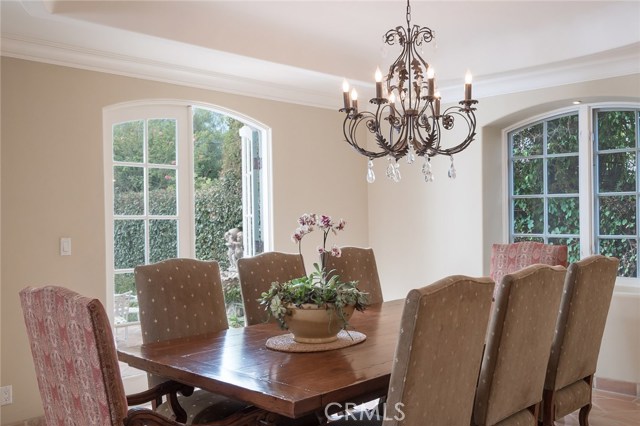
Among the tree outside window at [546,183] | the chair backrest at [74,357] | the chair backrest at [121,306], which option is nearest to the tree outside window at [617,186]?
the tree outside window at [546,183]

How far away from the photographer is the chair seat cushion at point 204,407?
8.19ft

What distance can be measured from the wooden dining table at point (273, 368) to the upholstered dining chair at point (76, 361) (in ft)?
0.65

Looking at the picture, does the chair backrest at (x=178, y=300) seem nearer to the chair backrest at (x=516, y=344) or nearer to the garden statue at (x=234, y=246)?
the chair backrest at (x=516, y=344)

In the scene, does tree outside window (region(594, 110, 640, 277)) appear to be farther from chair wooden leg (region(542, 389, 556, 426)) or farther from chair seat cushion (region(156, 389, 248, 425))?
chair seat cushion (region(156, 389, 248, 425))

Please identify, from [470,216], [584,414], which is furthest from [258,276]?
[470,216]

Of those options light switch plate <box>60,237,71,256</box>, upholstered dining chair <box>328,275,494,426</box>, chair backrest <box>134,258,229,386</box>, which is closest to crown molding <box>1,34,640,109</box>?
light switch plate <box>60,237,71,256</box>

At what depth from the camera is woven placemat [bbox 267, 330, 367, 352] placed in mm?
2498

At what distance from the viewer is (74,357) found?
1.82m

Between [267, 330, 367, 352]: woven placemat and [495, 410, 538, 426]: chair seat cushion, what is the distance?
0.66 meters

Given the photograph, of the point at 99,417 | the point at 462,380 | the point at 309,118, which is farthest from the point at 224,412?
the point at 309,118

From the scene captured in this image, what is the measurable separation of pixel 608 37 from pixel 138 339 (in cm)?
382

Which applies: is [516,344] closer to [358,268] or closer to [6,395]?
[358,268]

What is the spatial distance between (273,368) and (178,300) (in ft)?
3.11

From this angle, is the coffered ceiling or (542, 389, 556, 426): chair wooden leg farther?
the coffered ceiling
